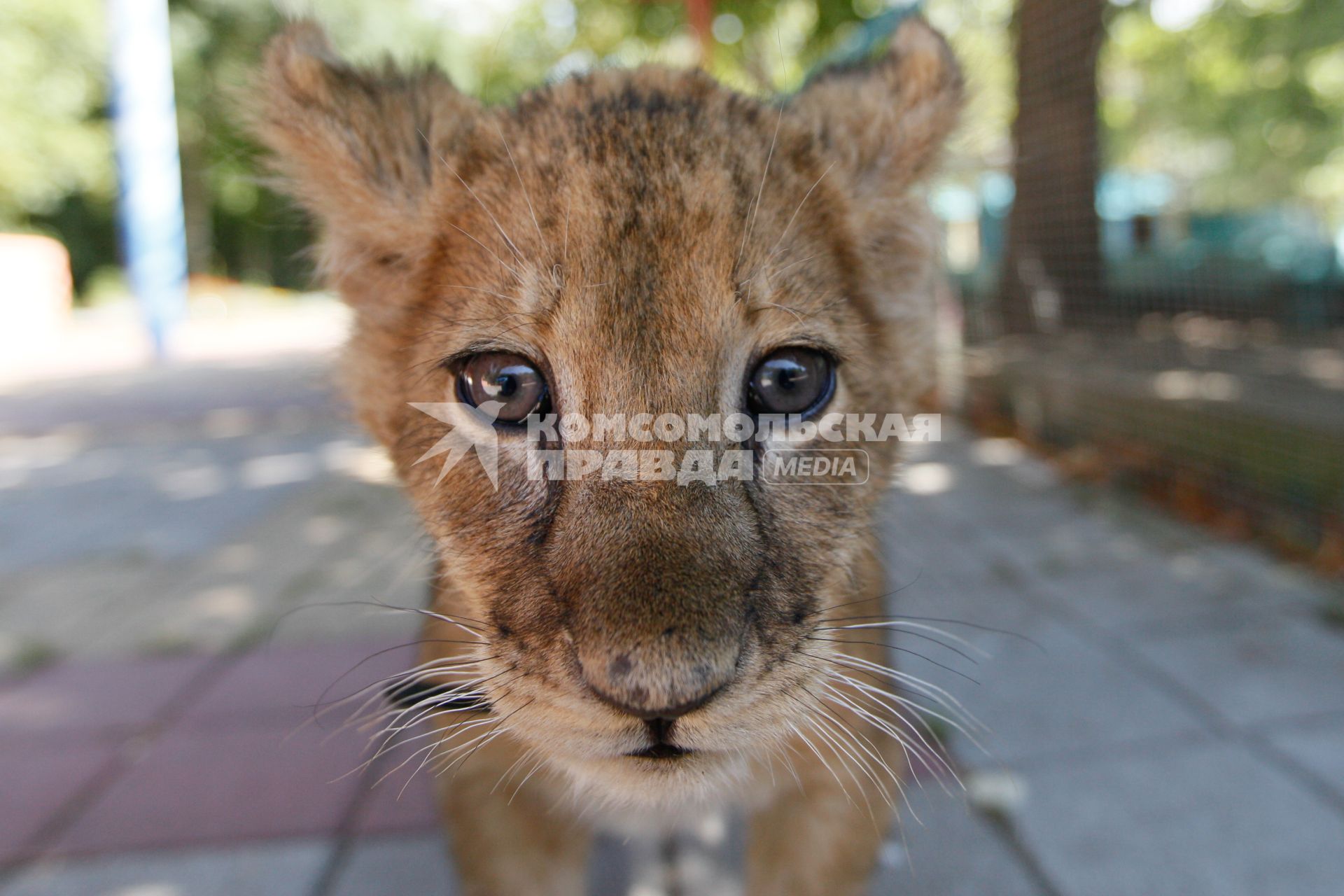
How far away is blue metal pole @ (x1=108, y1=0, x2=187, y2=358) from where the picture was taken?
15.3 metres

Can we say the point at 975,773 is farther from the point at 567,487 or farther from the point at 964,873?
the point at 567,487

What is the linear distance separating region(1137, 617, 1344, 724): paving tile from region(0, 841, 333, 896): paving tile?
3.65 m

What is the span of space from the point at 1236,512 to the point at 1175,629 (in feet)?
6.57

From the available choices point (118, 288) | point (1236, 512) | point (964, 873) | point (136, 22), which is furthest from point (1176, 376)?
point (118, 288)

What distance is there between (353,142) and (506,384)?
35.8 inches

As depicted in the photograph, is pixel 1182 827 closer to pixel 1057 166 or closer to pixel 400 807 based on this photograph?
pixel 400 807

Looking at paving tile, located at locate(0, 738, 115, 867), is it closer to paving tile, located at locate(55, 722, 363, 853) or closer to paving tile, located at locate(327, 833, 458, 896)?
paving tile, located at locate(55, 722, 363, 853)

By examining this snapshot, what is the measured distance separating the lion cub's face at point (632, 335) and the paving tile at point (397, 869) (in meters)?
1.09

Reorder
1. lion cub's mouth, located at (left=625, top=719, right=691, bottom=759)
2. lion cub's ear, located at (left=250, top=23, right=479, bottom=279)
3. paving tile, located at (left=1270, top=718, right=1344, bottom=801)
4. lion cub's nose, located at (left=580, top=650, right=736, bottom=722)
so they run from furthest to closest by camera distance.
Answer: paving tile, located at (left=1270, top=718, right=1344, bottom=801)
lion cub's ear, located at (left=250, top=23, right=479, bottom=279)
lion cub's mouth, located at (left=625, top=719, right=691, bottom=759)
lion cub's nose, located at (left=580, top=650, right=736, bottom=722)

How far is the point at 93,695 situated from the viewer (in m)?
4.28

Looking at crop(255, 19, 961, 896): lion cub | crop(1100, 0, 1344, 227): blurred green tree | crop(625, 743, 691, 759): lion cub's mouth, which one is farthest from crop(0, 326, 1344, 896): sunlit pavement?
crop(1100, 0, 1344, 227): blurred green tree

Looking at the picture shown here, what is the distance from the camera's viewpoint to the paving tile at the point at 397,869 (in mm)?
2998

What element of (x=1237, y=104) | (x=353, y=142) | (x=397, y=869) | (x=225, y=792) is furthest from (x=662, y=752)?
(x=1237, y=104)

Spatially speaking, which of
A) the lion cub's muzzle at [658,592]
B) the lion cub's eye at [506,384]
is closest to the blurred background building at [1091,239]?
the lion cub's eye at [506,384]
